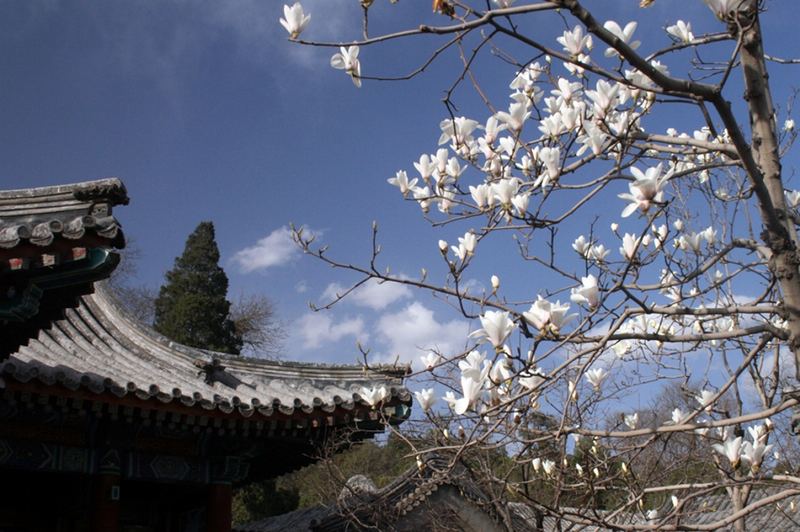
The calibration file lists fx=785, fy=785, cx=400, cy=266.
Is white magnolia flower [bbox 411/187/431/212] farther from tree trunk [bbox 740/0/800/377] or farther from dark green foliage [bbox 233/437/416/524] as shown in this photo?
dark green foliage [bbox 233/437/416/524]

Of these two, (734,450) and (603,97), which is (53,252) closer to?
(603,97)

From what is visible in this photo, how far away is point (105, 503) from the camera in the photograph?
5.31 metres

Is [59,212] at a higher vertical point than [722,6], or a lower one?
higher

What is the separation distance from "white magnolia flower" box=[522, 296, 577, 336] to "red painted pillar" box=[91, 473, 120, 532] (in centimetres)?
402

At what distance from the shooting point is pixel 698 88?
2.37m

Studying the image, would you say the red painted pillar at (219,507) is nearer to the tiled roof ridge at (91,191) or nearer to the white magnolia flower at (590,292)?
the tiled roof ridge at (91,191)

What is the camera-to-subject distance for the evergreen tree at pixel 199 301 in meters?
17.9

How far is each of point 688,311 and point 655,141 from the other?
2.76ft

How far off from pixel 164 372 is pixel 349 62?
162 inches

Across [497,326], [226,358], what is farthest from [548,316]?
[226,358]

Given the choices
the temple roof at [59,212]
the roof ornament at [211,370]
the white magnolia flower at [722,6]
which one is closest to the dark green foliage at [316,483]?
the roof ornament at [211,370]

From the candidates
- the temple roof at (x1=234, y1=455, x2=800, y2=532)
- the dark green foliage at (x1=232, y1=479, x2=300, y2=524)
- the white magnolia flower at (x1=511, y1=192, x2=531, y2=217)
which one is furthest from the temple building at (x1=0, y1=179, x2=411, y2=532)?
the dark green foliage at (x1=232, y1=479, x2=300, y2=524)

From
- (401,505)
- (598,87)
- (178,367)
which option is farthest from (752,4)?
(401,505)

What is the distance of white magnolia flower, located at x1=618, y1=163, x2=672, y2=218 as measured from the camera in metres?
2.25
